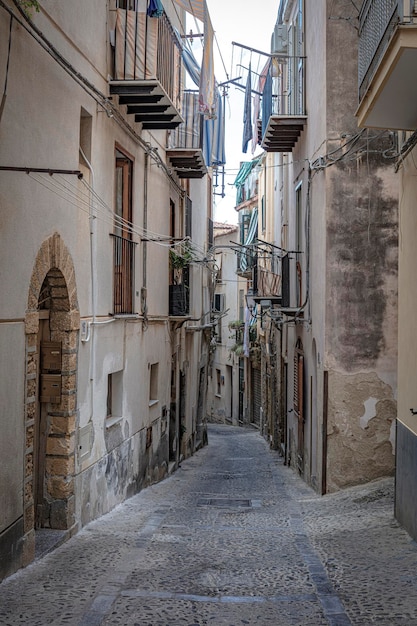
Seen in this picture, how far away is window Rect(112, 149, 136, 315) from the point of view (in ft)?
39.2

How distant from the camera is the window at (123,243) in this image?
12.0 metres

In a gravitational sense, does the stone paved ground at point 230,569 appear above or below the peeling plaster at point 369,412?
below

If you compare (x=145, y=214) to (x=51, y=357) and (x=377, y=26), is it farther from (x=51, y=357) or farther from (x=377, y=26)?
(x=377, y=26)

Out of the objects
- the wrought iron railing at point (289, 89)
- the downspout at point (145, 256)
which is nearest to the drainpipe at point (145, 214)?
the downspout at point (145, 256)

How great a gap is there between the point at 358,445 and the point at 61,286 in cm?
599

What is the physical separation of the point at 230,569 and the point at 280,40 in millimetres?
13377

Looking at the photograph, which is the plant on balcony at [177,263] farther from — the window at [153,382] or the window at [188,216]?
the window at [153,382]

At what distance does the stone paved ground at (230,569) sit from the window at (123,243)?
3.24 metres

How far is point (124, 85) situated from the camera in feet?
36.0

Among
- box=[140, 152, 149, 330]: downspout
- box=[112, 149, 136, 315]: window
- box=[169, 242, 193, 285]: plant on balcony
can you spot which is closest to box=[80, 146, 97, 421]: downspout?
box=[112, 149, 136, 315]: window

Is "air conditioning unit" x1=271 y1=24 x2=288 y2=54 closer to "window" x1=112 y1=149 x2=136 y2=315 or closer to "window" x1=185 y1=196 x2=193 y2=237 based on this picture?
"window" x1=185 y1=196 x2=193 y2=237

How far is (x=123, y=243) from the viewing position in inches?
479

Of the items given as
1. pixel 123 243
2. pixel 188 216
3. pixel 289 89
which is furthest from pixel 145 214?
pixel 188 216

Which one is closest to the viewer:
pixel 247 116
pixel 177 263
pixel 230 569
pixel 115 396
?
pixel 230 569
